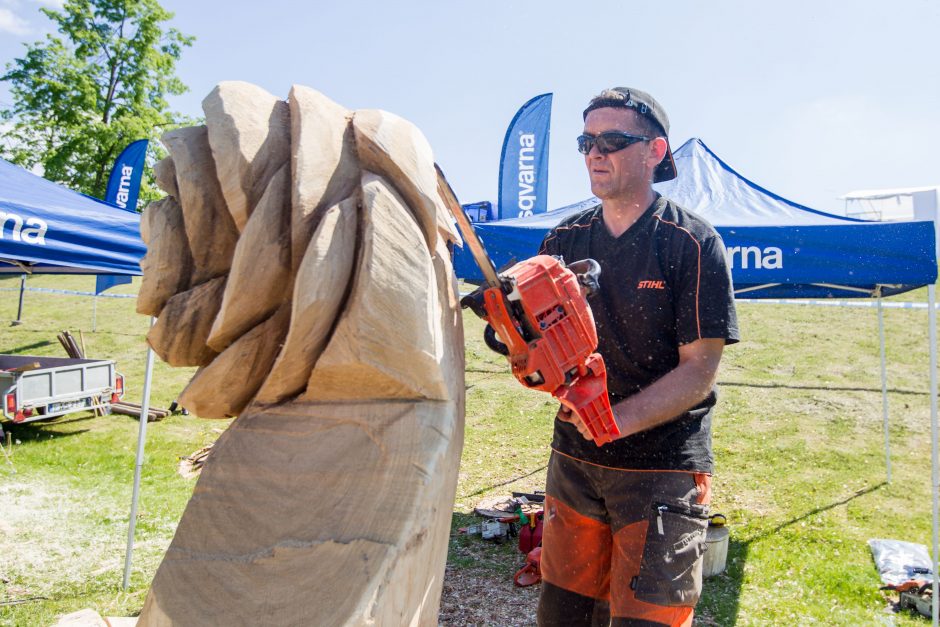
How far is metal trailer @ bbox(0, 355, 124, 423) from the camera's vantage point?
680cm

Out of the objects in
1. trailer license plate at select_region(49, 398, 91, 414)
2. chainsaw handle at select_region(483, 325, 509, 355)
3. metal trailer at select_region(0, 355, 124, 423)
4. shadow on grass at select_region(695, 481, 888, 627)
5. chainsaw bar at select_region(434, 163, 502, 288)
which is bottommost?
shadow on grass at select_region(695, 481, 888, 627)

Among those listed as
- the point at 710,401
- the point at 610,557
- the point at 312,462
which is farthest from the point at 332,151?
the point at 610,557

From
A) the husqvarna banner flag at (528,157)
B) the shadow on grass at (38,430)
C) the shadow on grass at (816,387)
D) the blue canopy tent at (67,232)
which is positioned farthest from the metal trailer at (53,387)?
the shadow on grass at (816,387)

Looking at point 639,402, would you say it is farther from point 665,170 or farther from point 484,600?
point 484,600

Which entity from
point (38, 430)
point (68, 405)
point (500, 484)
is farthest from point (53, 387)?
point (500, 484)

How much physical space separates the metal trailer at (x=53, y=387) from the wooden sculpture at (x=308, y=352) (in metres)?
6.82

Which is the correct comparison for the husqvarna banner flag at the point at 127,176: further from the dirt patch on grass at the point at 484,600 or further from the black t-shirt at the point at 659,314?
the black t-shirt at the point at 659,314

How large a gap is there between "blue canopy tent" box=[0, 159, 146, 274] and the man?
10.4 feet

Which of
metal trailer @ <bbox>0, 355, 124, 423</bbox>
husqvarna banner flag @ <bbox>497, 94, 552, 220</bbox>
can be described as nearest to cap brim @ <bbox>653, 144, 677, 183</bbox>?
metal trailer @ <bbox>0, 355, 124, 423</bbox>

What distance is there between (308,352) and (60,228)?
3.40 metres

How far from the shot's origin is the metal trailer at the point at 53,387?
6805mm

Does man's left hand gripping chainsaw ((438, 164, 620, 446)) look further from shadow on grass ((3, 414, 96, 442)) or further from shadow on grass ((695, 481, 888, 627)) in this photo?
shadow on grass ((3, 414, 96, 442))

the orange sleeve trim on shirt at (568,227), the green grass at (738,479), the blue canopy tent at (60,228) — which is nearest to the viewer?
the orange sleeve trim on shirt at (568,227)

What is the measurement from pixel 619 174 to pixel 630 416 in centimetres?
70
